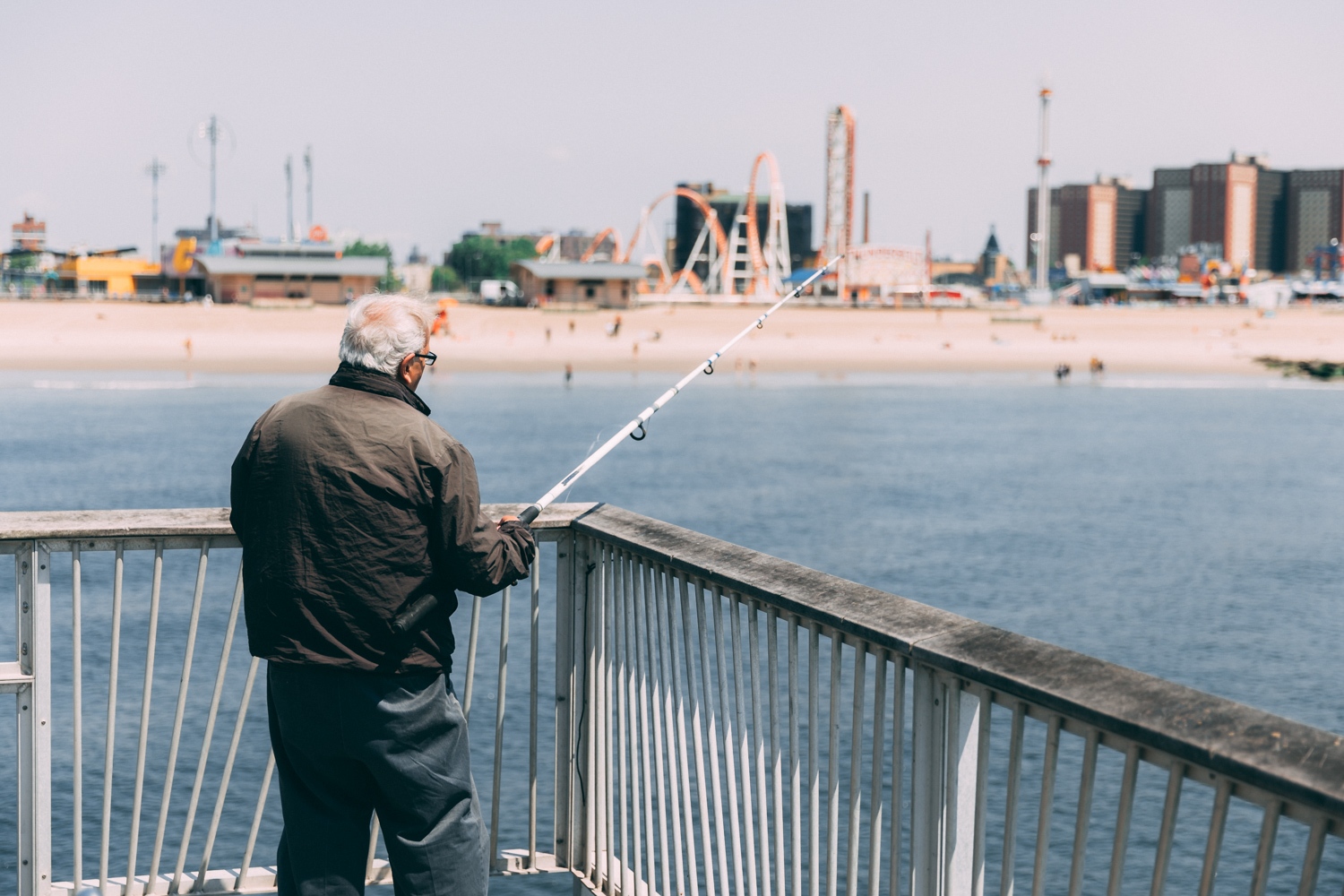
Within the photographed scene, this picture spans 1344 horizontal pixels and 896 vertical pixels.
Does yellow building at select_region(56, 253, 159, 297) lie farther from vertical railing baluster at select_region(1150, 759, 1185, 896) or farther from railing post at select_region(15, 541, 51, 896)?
vertical railing baluster at select_region(1150, 759, 1185, 896)

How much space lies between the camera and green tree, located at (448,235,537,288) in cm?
15712

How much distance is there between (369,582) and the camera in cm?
282

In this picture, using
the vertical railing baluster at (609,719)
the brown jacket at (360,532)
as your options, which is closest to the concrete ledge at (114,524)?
the vertical railing baluster at (609,719)

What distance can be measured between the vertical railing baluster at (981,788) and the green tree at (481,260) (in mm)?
152207

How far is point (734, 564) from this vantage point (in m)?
3.16

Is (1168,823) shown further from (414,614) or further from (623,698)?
(623,698)

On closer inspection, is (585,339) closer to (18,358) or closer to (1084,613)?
(18,358)

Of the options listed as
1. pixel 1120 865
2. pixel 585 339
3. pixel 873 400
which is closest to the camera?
pixel 1120 865

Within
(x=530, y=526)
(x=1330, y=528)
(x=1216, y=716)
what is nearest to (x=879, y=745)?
(x=1216, y=716)

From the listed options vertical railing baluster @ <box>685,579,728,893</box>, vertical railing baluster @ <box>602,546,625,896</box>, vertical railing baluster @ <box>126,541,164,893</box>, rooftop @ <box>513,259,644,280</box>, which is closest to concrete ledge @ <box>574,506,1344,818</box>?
vertical railing baluster @ <box>685,579,728,893</box>

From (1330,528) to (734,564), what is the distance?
28.6m

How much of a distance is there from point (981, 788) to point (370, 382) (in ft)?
4.77

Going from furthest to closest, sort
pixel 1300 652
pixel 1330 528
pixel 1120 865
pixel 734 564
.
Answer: pixel 1330 528, pixel 1300 652, pixel 734 564, pixel 1120 865

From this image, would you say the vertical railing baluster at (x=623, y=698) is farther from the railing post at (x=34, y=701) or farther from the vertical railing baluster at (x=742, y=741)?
the railing post at (x=34, y=701)
